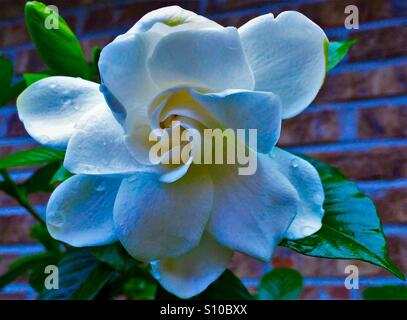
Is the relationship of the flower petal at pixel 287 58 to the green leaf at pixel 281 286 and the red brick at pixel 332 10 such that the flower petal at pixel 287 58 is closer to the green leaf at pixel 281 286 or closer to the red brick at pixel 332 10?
the green leaf at pixel 281 286

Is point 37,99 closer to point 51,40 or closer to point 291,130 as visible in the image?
point 51,40

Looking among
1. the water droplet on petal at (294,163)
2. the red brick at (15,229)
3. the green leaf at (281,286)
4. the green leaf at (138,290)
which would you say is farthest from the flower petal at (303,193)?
the red brick at (15,229)

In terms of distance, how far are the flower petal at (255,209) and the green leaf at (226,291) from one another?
0.74ft

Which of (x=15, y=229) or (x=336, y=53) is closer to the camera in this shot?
(x=336, y=53)

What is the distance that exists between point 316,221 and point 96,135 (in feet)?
0.54

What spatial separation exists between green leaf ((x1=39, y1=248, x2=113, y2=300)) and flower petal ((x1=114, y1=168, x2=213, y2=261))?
24 cm

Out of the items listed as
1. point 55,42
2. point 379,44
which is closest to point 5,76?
point 55,42

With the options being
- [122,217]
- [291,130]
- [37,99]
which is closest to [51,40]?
[37,99]

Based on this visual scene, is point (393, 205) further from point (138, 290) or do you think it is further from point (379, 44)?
point (138, 290)

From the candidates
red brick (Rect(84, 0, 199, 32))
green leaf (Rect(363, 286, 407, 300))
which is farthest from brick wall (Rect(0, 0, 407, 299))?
green leaf (Rect(363, 286, 407, 300))

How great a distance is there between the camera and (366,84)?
1.11 m

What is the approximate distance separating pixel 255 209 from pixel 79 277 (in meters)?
0.32

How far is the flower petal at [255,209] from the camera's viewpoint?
35cm

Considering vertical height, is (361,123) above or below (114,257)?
below
